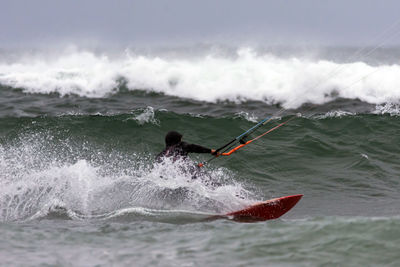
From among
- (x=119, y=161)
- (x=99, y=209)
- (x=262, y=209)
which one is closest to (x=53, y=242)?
(x=99, y=209)

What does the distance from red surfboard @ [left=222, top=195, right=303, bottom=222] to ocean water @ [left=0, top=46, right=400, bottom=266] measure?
220 mm

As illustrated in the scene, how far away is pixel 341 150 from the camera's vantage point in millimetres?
11492

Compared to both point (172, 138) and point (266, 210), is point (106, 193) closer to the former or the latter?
point (172, 138)

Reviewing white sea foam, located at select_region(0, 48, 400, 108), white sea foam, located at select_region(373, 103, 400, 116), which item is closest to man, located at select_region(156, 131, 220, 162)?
white sea foam, located at select_region(0, 48, 400, 108)

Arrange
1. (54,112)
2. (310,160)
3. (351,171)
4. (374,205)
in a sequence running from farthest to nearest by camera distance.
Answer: (54,112)
(310,160)
(351,171)
(374,205)

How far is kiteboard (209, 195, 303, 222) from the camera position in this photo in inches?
285

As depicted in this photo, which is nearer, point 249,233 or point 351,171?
point 249,233

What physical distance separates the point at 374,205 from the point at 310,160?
2935 millimetres

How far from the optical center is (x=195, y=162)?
10.1 m

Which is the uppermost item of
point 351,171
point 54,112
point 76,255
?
point 54,112

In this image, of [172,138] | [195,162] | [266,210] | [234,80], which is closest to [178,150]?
[172,138]

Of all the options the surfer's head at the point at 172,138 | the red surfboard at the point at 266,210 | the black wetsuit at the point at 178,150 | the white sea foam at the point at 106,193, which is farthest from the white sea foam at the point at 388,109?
the surfer's head at the point at 172,138

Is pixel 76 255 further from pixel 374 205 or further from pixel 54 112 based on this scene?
pixel 54 112

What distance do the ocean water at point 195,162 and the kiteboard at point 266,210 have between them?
22 cm
